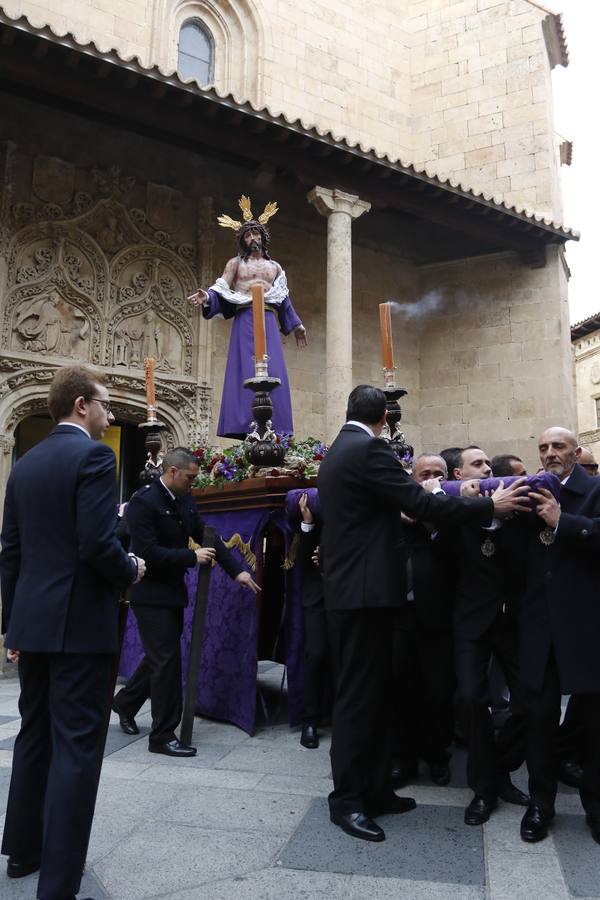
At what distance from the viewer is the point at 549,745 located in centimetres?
322

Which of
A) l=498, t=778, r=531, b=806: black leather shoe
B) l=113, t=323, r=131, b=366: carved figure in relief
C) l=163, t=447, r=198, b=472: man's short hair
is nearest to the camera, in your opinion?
l=498, t=778, r=531, b=806: black leather shoe

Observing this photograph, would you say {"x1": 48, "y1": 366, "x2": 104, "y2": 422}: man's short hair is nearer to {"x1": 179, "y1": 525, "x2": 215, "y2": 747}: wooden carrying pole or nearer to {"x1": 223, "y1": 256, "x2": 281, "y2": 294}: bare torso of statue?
{"x1": 179, "y1": 525, "x2": 215, "y2": 747}: wooden carrying pole

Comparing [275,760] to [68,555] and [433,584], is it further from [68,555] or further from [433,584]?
[68,555]

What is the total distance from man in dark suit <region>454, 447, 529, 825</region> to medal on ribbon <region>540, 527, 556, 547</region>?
0.83 feet

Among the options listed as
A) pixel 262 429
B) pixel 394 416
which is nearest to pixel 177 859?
pixel 262 429

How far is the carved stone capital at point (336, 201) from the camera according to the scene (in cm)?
1036

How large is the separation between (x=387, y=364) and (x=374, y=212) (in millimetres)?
8080

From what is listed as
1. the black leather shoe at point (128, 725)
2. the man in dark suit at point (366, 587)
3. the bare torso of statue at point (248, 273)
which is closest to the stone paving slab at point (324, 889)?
the man in dark suit at point (366, 587)

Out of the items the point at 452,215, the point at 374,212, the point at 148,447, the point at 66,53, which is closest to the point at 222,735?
the point at 148,447

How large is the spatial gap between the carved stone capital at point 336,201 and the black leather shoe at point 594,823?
8926mm

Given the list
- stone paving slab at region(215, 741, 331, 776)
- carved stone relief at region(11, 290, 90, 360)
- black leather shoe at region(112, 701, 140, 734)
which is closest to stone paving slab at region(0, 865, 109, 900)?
stone paving slab at region(215, 741, 331, 776)

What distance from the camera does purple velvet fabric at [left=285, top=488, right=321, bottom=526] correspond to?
15.4 feet

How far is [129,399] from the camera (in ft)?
34.4

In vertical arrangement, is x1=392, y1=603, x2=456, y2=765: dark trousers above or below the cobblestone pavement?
above
